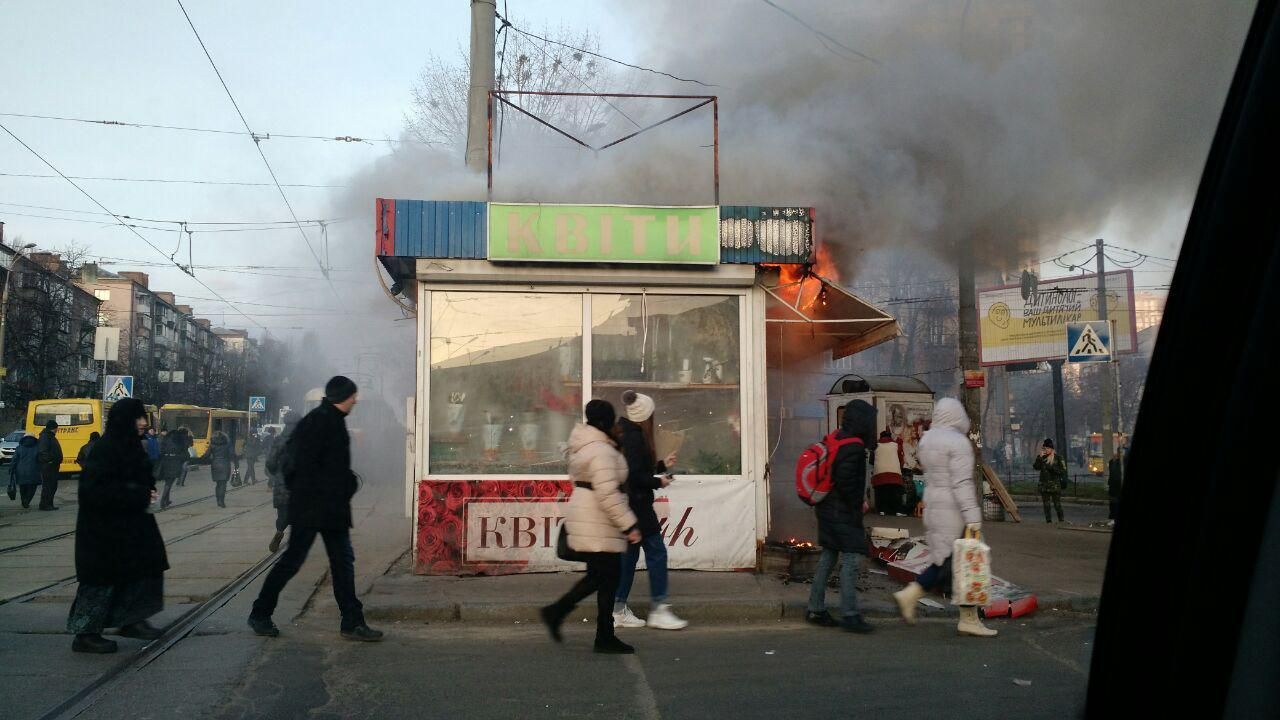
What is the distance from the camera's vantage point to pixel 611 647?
214 inches

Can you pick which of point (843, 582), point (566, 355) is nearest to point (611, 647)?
point (843, 582)

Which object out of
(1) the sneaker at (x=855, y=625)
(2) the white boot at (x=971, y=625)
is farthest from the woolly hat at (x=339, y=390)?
(2) the white boot at (x=971, y=625)

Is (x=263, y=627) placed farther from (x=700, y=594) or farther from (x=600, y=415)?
(x=700, y=594)

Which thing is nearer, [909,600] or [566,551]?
[566,551]

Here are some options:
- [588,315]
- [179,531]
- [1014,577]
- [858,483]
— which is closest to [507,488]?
[588,315]

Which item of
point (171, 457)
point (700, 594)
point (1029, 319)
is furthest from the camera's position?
point (1029, 319)

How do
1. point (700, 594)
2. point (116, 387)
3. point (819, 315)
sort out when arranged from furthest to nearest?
point (116, 387)
point (819, 315)
point (700, 594)

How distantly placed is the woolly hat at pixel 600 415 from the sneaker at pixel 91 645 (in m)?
3.14

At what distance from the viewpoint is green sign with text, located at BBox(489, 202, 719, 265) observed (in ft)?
26.4

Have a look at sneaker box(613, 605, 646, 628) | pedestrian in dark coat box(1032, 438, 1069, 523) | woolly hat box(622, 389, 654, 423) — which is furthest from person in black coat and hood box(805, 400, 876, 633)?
pedestrian in dark coat box(1032, 438, 1069, 523)

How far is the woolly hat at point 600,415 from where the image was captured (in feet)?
18.4

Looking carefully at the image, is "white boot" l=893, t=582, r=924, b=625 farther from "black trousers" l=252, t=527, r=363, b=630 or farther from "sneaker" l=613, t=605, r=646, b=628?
"black trousers" l=252, t=527, r=363, b=630

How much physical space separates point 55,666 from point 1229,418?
19.2 feet

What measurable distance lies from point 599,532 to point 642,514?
3.07 ft
